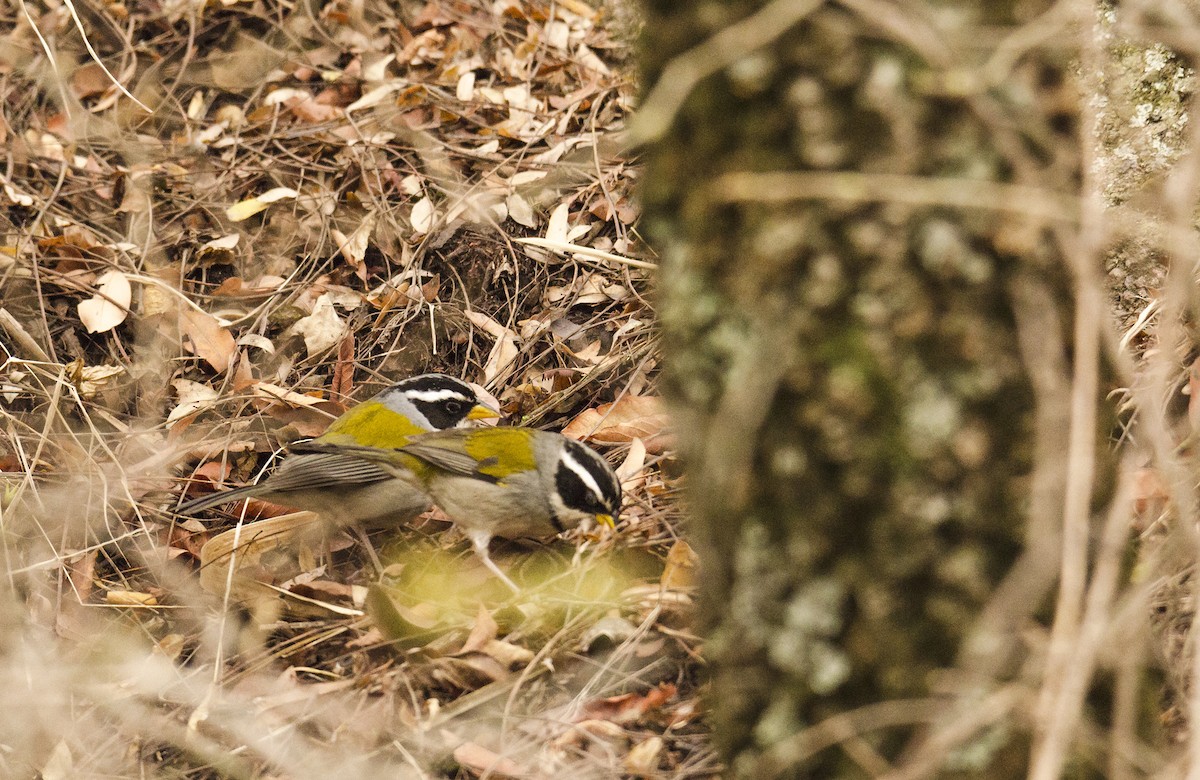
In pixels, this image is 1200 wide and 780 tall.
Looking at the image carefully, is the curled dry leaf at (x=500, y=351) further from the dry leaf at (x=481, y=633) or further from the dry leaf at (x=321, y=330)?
the dry leaf at (x=481, y=633)

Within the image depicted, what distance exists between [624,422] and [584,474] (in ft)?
2.55

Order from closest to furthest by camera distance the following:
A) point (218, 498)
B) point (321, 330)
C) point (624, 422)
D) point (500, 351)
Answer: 1. point (218, 498)
2. point (624, 422)
3. point (500, 351)
4. point (321, 330)

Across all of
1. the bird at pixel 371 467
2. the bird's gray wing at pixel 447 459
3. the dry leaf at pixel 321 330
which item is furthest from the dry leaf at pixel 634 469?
the dry leaf at pixel 321 330

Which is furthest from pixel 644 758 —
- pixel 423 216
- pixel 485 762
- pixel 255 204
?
pixel 255 204

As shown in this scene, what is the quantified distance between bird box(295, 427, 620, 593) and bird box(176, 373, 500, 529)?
0.07m

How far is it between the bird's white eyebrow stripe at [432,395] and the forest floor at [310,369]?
39 cm

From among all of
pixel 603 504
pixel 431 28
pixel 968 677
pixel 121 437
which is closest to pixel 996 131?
pixel 968 677

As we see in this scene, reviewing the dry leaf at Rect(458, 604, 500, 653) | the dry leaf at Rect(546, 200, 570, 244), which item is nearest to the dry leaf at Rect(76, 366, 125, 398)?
the dry leaf at Rect(546, 200, 570, 244)

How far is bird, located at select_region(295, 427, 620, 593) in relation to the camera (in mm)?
4453

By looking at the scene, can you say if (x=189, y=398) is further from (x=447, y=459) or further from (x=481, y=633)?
(x=481, y=633)

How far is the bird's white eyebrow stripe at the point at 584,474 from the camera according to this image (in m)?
4.36

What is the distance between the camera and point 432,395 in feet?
17.5

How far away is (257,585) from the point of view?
179 inches

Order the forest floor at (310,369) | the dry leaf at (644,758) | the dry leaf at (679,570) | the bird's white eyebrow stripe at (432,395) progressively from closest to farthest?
the dry leaf at (644,758), the forest floor at (310,369), the dry leaf at (679,570), the bird's white eyebrow stripe at (432,395)
